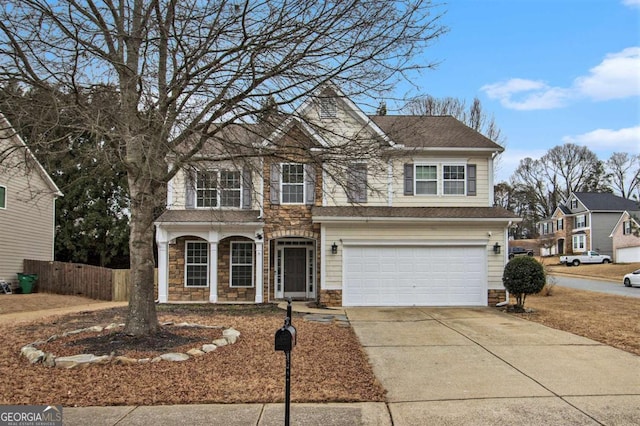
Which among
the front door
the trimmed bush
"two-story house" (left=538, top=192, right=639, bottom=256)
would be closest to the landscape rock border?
the front door

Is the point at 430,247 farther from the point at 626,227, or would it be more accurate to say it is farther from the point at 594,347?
the point at 626,227

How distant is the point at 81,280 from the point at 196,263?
6.09m

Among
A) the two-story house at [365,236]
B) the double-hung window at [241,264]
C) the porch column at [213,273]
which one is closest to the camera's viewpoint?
the two-story house at [365,236]

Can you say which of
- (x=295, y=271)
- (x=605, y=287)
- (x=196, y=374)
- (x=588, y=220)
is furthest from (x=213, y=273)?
(x=588, y=220)

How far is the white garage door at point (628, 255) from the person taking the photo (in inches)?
1736

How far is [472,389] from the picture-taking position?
20.7 feet

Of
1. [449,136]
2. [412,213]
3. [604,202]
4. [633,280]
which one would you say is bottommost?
[633,280]

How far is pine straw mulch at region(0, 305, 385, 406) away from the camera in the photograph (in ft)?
19.3

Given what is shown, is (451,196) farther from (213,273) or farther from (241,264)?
(213,273)

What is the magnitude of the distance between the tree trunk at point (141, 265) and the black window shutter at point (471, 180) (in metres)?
11.3

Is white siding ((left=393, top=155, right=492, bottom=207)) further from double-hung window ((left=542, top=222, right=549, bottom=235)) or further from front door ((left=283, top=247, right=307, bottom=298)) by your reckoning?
double-hung window ((left=542, top=222, right=549, bottom=235))

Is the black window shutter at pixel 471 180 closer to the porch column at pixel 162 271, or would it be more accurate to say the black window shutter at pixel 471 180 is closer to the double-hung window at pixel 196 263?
the double-hung window at pixel 196 263

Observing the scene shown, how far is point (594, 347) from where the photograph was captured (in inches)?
361

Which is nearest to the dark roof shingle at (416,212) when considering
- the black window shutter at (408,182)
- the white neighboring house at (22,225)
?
the black window shutter at (408,182)
